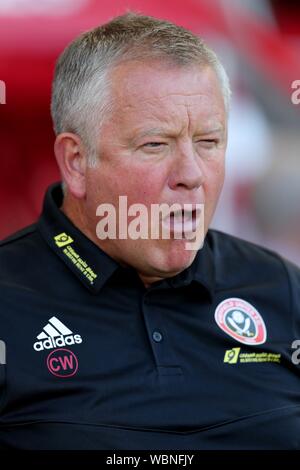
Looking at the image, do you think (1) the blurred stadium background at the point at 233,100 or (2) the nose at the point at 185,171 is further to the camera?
(1) the blurred stadium background at the point at 233,100

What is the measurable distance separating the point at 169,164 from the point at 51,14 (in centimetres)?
94

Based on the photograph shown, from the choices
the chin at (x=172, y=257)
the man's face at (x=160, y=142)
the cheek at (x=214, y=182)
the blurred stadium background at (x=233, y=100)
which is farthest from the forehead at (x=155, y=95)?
the blurred stadium background at (x=233, y=100)

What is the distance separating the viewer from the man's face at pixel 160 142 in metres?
1.72

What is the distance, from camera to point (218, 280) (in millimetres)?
1988

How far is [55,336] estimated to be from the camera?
5.77 feet

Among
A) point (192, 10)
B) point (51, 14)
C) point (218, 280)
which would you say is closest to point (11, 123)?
point (51, 14)

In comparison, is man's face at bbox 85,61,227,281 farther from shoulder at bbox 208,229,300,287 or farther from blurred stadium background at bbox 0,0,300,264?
blurred stadium background at bbox 0,0,300,264

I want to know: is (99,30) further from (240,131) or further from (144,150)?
(240,131)

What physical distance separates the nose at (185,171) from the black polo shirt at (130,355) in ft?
0.76

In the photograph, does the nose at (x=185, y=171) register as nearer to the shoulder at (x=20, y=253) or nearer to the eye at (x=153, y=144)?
the eye at (x=153, y=144)

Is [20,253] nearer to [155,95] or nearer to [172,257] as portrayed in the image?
[172,257]

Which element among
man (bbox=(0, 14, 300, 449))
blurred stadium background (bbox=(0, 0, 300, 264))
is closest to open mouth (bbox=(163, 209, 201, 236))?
man (bbox=(0, 14, 300, 449))

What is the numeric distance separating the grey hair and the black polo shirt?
0.22m

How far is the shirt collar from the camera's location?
182 centimetres
